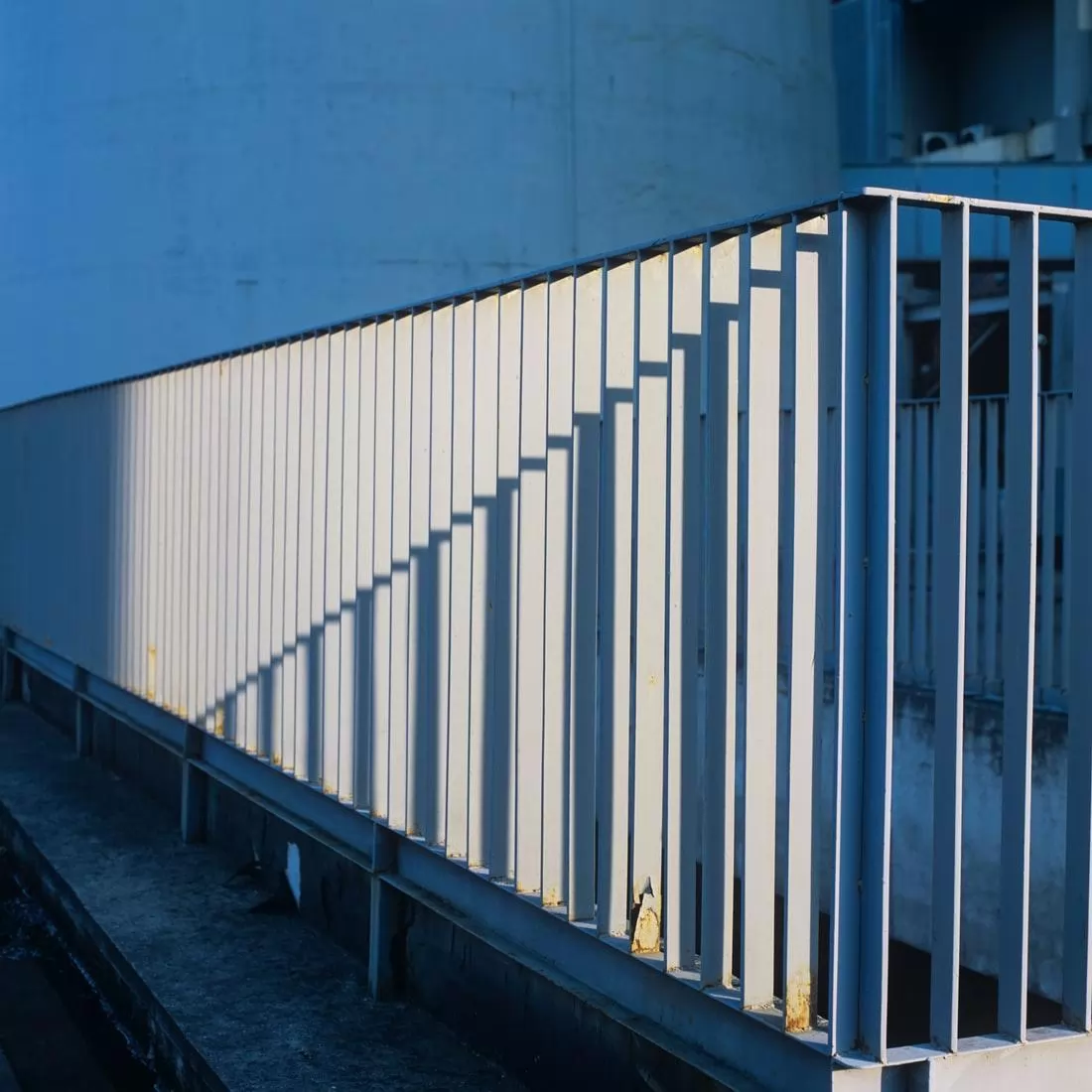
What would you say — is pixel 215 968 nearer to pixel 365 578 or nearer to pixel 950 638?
pixel 365 578

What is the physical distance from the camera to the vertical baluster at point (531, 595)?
4.31 metres

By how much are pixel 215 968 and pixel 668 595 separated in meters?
3.13

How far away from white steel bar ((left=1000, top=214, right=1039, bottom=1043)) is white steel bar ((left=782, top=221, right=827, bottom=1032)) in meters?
0.42

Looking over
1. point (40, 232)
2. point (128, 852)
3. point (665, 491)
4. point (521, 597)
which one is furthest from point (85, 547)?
point (40, 232)

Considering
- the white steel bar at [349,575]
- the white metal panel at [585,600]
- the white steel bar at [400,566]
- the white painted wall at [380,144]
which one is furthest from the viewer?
the white painted wall at [380,144]

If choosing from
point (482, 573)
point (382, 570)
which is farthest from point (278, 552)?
point (482, 573)

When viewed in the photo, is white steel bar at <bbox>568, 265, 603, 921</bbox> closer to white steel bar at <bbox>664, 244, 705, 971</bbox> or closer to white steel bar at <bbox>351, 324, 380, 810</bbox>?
white steel bar at <bbox>664, 244, 705, 971</bbox>

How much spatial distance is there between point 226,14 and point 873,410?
13751 mm

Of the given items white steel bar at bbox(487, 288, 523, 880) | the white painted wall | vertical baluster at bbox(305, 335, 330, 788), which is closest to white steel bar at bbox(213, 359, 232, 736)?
vertical baluster at bbox(305, 335, 330, 788)

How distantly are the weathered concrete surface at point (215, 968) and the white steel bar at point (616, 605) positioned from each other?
1122 mm

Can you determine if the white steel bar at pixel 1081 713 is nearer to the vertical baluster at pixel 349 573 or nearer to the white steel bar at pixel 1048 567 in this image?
the vertical baluster at pixel 349 573

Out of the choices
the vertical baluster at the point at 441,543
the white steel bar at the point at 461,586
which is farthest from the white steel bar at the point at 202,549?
the white steel bar at the point at 461,586

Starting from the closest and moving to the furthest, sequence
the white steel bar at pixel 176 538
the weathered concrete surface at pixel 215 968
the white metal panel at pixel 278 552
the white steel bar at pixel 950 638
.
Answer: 1. the white steel bar at pixel 950 638
2. the weathered concrete surface at pixel 215 968
3. the white metal panel at pixel 278 552
4. the white steel bar at pixel 176 538

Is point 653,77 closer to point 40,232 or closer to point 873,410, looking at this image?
point 40,232
